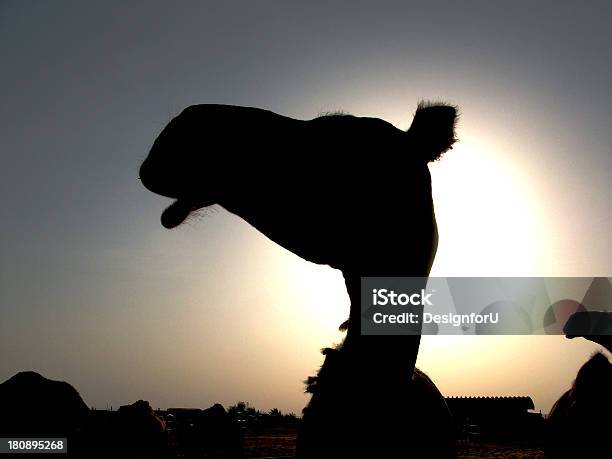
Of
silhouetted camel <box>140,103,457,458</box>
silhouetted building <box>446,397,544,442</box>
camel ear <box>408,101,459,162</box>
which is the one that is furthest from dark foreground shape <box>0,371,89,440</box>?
silhouetted building <box>446,397,544,442</box>

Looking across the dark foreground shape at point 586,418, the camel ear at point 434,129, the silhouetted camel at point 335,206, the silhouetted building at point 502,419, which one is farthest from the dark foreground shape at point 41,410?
the silhouetted building at point 502,419

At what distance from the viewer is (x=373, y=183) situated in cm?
126

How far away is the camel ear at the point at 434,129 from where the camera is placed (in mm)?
1427

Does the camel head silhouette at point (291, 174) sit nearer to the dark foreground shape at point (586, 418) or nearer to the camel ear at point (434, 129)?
the camel ear at point (434, 129)

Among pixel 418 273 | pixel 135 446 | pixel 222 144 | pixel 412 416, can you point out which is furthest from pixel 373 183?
pixel 135 446

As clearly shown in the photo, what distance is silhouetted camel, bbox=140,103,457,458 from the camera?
110 cm

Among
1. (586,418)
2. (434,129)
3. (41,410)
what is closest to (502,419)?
(586,418)

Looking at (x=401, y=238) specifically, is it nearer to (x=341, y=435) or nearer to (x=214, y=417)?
(x=341, y=435)

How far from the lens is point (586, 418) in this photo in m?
5.02

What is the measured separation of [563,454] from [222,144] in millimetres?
5450

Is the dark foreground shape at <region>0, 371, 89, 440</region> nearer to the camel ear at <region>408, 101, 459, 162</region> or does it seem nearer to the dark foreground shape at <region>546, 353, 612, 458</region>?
the camel ear at <region>408, 101, 459, 162</region>

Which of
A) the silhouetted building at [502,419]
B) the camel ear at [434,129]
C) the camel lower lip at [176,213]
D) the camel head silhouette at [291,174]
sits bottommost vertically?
the silhouetted building at [502,419]

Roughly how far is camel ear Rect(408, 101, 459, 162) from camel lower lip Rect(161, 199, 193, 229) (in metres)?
0.67

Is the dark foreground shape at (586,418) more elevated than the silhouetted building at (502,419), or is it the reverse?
the dark foreground shape at (586,418)
